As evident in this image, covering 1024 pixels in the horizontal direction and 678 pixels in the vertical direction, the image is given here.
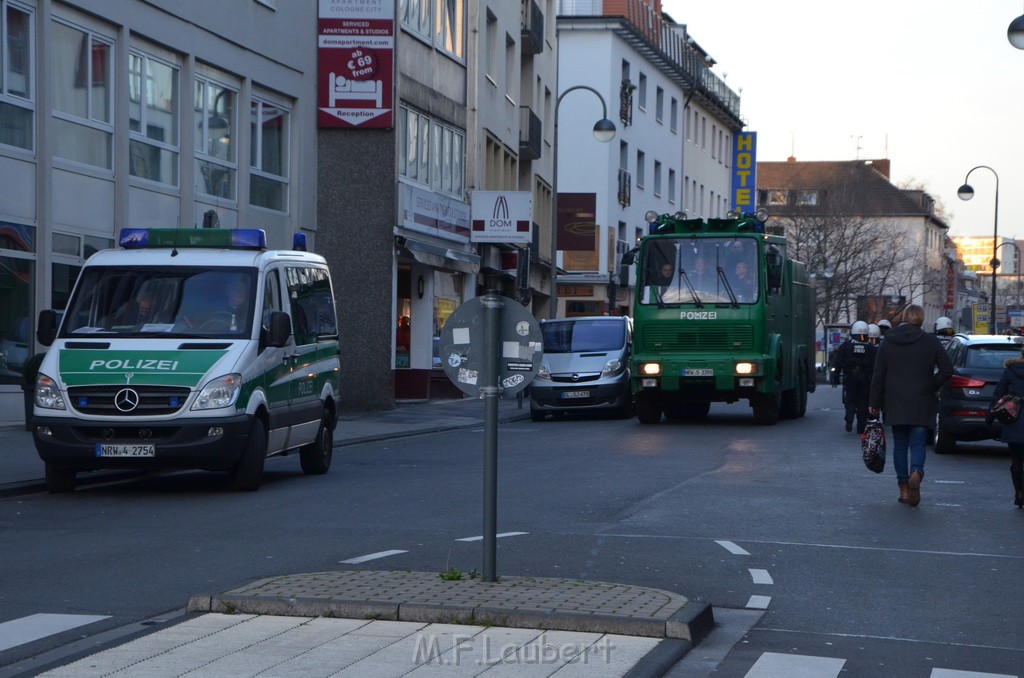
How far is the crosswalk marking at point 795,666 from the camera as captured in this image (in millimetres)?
6508

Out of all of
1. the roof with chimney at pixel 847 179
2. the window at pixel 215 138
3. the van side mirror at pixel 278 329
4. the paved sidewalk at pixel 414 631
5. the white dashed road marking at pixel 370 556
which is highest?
the roof with chimney at pixel 847 179

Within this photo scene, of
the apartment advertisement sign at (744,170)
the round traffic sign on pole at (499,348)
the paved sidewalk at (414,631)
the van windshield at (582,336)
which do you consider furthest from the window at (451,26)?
the apartment advertisement sign at (744,170)

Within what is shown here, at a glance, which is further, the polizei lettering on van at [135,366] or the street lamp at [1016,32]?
the street lamp at [1016,32]

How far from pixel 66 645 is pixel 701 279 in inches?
775

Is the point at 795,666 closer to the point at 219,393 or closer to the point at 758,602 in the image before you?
the point at 758,602

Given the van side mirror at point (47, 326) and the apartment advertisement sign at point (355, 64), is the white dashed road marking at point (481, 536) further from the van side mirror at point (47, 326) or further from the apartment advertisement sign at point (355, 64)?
the apartment advertisement sign at point (355, 64)

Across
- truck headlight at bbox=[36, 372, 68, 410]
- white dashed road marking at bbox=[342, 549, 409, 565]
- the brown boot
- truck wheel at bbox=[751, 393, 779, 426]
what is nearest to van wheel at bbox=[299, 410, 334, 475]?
truck headlight at bbox=[36, 372, 68, 410]

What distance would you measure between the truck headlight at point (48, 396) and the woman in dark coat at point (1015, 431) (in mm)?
8261

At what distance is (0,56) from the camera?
2038cm

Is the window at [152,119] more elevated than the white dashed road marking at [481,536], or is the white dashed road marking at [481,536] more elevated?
the window at [152,119]

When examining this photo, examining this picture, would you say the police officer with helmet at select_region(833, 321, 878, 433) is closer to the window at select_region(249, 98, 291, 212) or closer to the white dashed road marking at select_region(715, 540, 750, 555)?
the window at select_region(249, 98, 291, 212)

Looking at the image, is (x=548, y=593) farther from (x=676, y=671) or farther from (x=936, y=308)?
(x=936, y=308)

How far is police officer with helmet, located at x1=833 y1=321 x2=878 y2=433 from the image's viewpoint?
2419 centimetres

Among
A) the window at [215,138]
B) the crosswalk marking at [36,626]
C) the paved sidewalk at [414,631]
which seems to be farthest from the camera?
the window at [215,138]
